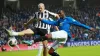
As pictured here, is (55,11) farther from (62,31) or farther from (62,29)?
(62,31)

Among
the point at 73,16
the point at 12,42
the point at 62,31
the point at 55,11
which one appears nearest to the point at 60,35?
the point at 62,31

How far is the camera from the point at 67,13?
38312 mm

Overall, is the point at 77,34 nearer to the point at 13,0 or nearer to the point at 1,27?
the point at 1,27

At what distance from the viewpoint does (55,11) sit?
127 ft

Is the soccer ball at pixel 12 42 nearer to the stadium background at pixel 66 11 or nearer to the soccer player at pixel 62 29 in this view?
the stadium background at pixel 66 11

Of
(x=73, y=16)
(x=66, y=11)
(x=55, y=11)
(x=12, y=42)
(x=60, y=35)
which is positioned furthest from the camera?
(x=66, y=11)

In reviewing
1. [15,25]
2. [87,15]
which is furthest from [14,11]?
[87,15]

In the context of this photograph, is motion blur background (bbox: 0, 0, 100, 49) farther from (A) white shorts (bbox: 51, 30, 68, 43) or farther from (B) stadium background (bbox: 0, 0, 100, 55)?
(A) white shorts (bbox: 51, 30, 68, 43)

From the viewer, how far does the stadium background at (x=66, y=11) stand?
32.4 meters

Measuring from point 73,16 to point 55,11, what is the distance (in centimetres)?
237

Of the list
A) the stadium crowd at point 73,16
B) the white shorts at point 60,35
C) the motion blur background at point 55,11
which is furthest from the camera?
the motion blur background at point 55,11

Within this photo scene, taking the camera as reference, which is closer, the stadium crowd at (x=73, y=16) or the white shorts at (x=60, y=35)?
the white shorts at (x=60, y=35)

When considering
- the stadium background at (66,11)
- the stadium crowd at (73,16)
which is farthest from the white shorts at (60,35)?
the stadium crowd at (73,16)

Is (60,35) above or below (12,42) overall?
above
